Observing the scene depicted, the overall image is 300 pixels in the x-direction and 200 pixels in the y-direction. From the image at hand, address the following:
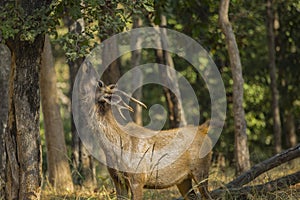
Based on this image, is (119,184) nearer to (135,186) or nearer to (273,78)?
(135,186)

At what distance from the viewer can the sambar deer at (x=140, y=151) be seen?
945cm

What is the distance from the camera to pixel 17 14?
9133 mm

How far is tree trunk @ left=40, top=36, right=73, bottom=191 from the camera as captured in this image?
13.8 metres

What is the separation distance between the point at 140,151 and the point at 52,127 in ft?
15.1

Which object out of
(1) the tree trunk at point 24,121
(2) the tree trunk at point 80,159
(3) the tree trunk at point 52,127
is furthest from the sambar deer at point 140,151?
(2) the tree trunk at point 80,159

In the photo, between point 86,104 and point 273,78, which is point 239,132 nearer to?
point 86,104

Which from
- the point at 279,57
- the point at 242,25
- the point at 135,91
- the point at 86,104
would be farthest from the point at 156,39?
the point at 86,104

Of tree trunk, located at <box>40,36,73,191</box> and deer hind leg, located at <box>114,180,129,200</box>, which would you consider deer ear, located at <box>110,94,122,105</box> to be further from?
tree trunk, located at <box>40,36,73,191</box>

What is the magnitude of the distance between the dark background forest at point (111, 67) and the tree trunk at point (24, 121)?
0.5 inches

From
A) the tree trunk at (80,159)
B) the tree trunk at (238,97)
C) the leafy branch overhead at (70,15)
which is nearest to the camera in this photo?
the leafy branch overhead at (70,15)

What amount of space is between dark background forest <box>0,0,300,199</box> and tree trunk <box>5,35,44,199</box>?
1 cm

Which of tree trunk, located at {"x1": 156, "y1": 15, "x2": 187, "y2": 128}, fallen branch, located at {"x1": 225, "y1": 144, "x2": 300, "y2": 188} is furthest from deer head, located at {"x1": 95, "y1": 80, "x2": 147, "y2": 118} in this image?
tree trunk, located at {"x1": 156, "y1": 15, "x2": 187, "y2": 128}

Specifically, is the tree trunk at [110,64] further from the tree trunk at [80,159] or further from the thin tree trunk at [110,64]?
the tree trunk at [80,159]

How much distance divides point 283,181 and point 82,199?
2.97 meters
